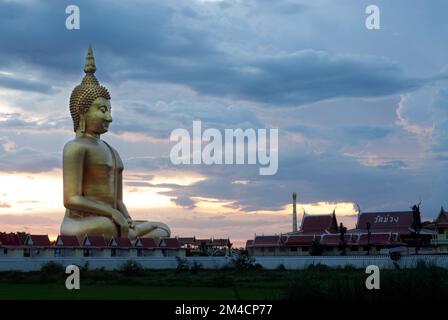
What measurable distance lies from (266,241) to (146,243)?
639 inches

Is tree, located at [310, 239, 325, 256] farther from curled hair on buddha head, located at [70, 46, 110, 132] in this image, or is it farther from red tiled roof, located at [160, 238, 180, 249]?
curled hair on buddha head, located at [70, 46, 110, 132]

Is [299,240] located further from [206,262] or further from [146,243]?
[206,262]

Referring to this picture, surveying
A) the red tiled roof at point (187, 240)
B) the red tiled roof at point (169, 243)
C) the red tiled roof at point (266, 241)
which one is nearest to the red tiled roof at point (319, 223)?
the red tiled roof at point (266, 241)

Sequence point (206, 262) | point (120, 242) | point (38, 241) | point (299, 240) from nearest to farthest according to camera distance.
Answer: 1. point (206, 262)
2. point (38, 241)
3. point (120, 242)
4. point (299, 240)

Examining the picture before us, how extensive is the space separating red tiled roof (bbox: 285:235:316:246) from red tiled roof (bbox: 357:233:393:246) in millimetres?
3955

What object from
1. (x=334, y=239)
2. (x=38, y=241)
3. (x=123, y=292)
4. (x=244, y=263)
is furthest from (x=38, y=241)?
(x=334, y=239)

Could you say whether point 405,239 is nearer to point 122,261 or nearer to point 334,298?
point 122,261

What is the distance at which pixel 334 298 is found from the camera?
1989 centimetres

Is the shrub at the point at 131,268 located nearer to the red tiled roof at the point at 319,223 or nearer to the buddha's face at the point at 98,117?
the buddha's face at the point at 98,117

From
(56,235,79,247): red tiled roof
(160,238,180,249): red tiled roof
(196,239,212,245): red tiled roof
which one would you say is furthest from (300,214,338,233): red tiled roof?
(56,235,79,247): red tiled roof

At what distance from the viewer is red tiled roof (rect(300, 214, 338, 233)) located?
65062 mm

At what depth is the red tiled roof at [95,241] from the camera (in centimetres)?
4603

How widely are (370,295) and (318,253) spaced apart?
37.3 m

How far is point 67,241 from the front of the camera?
4581 centimetres
